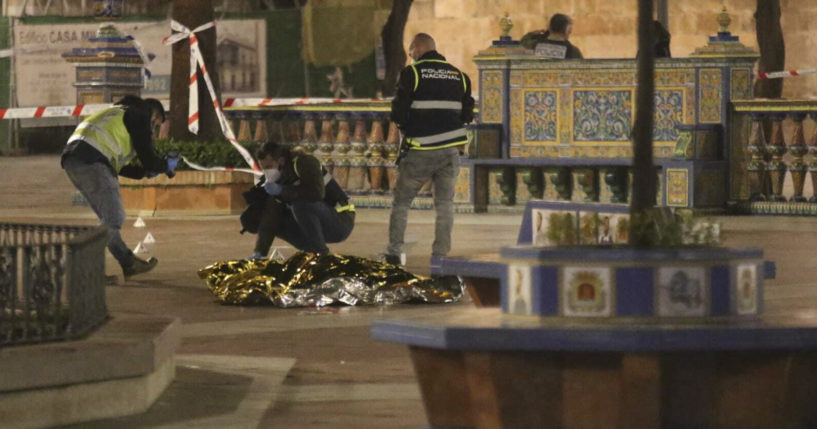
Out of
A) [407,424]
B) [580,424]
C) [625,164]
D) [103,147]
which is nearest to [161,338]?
[407,424]

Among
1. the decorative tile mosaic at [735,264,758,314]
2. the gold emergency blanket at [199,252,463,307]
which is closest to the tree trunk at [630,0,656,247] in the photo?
the decorative tile mosaic at [735,264,758,314]

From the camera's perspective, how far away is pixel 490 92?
74.9 feet

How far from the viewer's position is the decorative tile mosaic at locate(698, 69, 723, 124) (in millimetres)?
21734

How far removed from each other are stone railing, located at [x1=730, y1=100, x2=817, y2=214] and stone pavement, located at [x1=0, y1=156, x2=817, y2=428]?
65 cm

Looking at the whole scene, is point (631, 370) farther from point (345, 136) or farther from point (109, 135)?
point (345, 136)

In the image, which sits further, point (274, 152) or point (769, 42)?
point (769, 42)

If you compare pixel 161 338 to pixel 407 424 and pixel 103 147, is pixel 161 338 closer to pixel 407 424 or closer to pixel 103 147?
pixel 407 424

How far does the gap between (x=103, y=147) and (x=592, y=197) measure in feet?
29.3

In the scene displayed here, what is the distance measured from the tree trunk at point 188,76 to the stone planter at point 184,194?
44.4 inches

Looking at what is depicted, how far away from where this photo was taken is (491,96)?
22844 mm

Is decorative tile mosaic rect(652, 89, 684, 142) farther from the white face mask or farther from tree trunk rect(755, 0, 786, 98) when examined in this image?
tree trunk rect(755, 0, 786, 98)

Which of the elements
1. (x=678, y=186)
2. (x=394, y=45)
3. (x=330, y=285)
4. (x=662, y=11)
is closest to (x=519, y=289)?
(x=330, y=285)

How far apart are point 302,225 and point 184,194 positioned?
7.52 meters

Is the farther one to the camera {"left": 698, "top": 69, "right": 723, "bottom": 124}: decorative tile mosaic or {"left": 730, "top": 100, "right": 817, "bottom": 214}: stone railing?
{"left": 730, "top": 100, "right": 817, "bottom": 214}: stone railing
